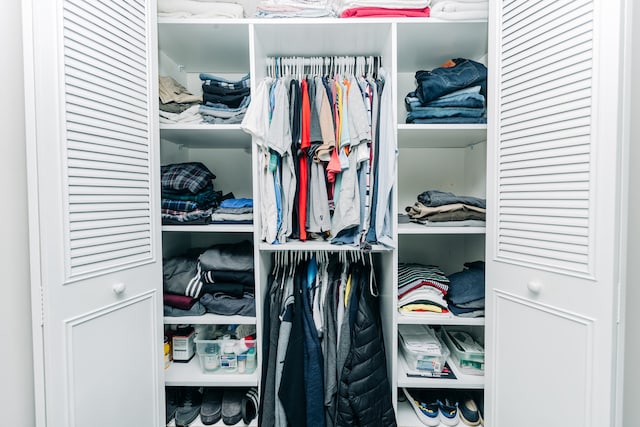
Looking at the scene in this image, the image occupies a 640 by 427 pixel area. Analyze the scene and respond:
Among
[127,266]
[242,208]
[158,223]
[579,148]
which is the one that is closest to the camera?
[579,148]

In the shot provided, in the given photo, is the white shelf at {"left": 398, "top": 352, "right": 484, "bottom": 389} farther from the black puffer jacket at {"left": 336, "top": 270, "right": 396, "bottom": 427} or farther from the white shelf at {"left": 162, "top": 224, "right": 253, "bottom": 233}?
the white shelf at {"left": 162, "top": 224, "right": 253, "bottom": 233}

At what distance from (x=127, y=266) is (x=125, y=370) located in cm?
37

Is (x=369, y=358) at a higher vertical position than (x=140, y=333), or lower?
lower

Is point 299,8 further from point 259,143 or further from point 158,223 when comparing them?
point 158,223

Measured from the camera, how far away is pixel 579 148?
844mm

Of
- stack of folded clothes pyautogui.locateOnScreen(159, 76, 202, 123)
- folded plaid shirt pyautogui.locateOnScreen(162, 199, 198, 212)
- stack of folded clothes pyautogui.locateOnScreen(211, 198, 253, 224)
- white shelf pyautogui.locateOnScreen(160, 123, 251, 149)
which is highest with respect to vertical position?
stack of folded clothes pyautogui.locateOnScreen(159, 76, 202, 123)

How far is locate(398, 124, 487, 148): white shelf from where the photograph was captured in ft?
3.99

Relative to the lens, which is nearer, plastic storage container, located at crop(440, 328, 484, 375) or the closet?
the closet

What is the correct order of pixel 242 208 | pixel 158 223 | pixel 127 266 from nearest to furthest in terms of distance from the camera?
1. pixel 127 266
2. pixel 158 223
3. pixel 242 208

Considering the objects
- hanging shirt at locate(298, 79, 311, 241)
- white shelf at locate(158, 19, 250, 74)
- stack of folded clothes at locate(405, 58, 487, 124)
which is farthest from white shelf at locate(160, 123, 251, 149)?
stack of folded clothes at locate(405, 58, 487, 124)

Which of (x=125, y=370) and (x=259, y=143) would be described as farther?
(x=259, y=143)

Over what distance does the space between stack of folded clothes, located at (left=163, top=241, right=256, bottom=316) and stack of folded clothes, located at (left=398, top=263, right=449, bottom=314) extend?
67 centimetres

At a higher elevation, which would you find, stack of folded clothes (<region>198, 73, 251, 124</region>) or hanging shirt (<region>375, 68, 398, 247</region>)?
stack of folded clothes (<region>198, 73, 251, 124</region>)
